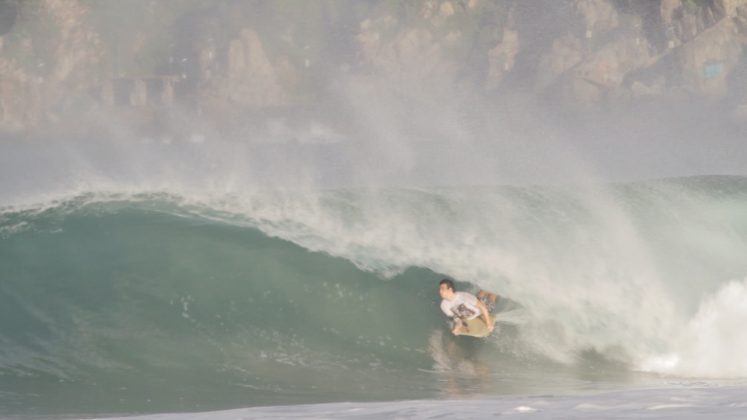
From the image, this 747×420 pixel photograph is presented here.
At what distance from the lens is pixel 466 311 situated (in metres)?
12.6

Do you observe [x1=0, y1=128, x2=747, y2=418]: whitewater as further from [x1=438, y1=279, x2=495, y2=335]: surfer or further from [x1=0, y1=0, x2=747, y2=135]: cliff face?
[x1=0, y1=0, x2=747, y2=135]: cliff face

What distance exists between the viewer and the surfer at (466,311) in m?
12.5

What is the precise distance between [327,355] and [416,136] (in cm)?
6031

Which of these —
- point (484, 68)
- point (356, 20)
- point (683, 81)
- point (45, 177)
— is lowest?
point (45, 177)

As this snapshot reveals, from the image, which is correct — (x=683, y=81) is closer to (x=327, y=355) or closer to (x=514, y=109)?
(x=514, y=109)

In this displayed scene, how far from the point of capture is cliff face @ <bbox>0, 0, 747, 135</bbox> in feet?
261

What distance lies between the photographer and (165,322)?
1298 cm

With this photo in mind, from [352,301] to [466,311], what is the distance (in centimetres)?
157

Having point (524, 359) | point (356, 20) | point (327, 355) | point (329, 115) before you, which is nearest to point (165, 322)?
point (327, 355)

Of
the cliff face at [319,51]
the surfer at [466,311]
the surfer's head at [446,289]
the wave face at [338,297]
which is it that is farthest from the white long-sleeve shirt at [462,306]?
the cliff face at [319,51]

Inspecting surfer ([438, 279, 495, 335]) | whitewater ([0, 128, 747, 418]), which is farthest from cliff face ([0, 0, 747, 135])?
surfer ([438, 279, 495, 335])

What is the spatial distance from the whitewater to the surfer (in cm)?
26

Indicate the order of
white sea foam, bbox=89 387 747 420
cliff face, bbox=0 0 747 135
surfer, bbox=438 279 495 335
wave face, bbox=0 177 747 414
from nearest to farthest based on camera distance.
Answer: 1. white sea foam, bbox=89 387 747 420
2. wave face, bbox=0 177 747 414
3. surfer, bbox=438 279 495 335
4. cliff face, bbox=0 0 747 135

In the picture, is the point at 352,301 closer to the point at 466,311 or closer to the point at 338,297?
the point at 338,297
